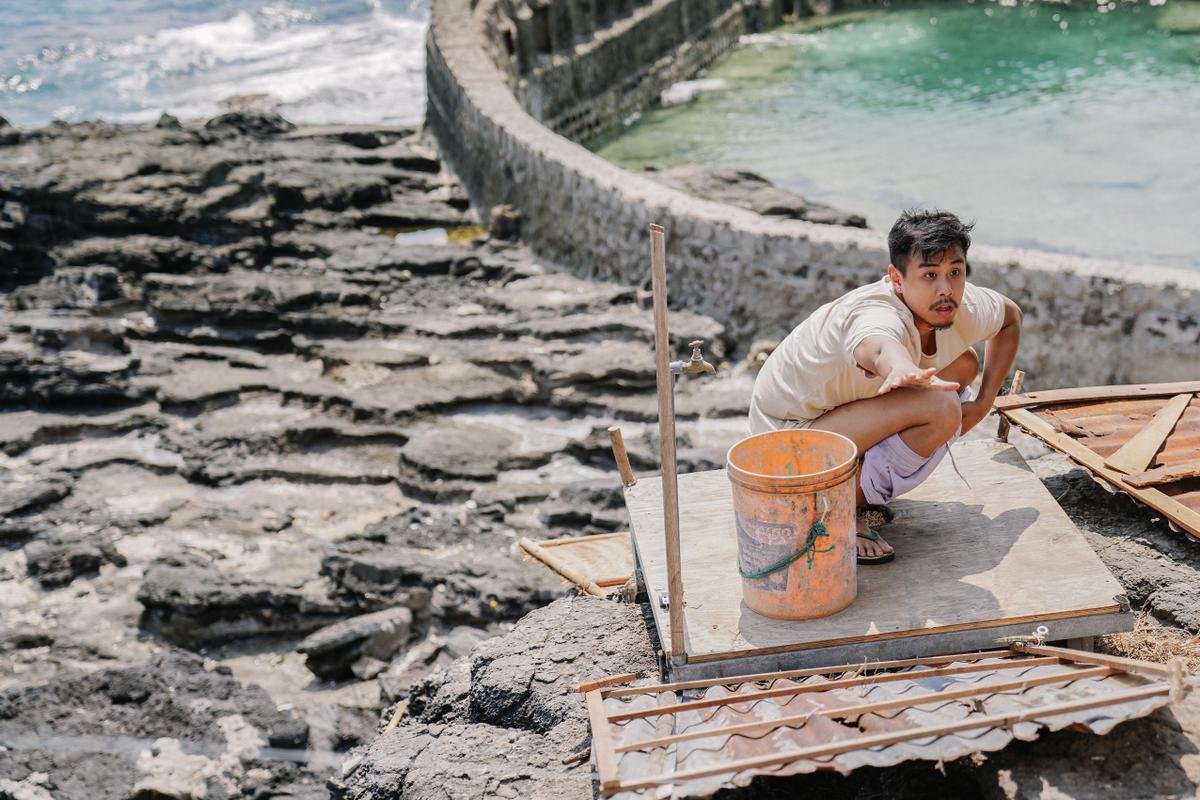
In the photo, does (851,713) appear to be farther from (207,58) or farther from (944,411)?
(207,58)

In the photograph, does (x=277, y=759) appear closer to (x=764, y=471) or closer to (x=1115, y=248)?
(x=764, y=471)

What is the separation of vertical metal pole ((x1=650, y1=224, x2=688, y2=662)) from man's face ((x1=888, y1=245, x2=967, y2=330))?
3.05ft

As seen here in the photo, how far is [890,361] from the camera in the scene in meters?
3.32

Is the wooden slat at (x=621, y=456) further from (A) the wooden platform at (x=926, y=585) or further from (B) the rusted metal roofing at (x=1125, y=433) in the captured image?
(B) the rusted metal roofing at (x=1125, y=433)

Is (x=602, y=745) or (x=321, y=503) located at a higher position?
(x=602, y=745)

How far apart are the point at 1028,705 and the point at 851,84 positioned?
2072 cm

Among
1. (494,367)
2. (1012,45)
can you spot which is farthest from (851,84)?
(494,367)

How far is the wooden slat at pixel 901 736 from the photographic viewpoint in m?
2.63

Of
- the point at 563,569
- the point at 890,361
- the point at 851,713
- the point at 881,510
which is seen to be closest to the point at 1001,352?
the point at 881,510

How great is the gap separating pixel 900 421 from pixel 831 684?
97cm

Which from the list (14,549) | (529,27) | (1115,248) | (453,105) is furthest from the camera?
(529,27)

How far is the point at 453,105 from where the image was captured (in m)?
15.2

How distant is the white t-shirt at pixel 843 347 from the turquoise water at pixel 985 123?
8.74 metres

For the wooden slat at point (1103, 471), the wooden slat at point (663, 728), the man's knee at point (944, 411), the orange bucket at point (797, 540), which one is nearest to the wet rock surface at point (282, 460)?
the wooden slat at point (663, 728)
